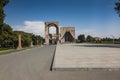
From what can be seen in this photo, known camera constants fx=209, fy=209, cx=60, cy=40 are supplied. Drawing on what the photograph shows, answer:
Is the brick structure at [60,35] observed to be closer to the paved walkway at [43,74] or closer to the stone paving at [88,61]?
the stone paving at [88,61]

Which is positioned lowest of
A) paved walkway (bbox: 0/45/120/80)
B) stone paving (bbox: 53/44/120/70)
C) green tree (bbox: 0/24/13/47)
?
paved walkway (bbox: 0/45/120/80)

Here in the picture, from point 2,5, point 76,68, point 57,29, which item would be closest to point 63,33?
point 57,29

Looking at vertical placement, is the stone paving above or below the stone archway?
below

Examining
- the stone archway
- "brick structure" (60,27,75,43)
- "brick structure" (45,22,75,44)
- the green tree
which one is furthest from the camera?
"brick structure" (60,27,75,43)

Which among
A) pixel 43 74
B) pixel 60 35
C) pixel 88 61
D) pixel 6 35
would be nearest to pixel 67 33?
pixel 60 35

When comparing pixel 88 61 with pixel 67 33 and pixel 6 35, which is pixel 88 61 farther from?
pixel 67 33

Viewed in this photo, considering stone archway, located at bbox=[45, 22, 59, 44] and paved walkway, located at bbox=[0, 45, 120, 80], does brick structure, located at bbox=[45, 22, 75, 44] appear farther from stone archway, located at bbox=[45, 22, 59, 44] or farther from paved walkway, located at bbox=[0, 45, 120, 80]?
paved walkway, located at bbox=[0, 45, 120, 80]

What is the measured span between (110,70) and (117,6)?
3178 cm

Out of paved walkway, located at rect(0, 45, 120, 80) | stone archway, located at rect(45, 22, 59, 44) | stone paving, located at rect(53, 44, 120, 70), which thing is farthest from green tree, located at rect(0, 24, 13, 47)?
stone archway, located at rect(45, 22, 59, 44)

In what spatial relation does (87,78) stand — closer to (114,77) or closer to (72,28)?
(114,77)

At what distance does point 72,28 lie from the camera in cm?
13075

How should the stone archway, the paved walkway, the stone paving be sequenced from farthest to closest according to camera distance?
the stone archway < the stone paving < the paved walkway

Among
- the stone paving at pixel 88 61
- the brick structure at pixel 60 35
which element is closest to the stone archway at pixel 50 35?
the brick structure at pixel 60 35

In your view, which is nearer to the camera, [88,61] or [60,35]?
[88,61]
